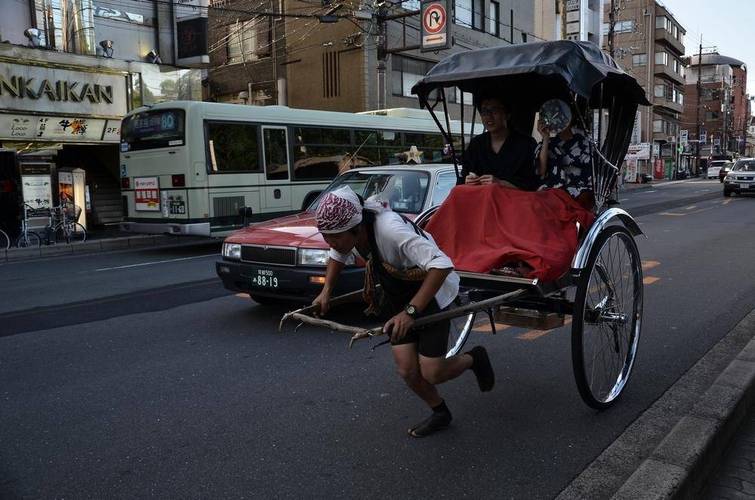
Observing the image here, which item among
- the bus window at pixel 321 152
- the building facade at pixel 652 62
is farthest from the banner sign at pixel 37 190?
the building facade at pixel 652 62

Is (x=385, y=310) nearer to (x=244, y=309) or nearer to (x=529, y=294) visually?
(x=529, y=294)

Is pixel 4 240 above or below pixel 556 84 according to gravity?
below

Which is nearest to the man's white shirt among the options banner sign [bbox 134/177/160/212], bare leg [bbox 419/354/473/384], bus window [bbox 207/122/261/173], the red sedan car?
bare leg [bbox 419/354/473/384]

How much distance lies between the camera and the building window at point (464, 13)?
29.9m

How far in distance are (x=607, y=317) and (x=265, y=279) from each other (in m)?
3.35

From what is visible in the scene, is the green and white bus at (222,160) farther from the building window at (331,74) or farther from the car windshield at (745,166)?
the car windshield at (745,166)

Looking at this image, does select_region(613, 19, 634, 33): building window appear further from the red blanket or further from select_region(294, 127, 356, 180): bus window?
the red blanket

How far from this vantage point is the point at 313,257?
233 inches

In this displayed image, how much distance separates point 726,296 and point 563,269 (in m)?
4.56

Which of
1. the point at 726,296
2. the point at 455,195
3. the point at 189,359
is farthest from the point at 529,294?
the point at 726,296

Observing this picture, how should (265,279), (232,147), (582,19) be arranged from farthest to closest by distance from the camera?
(582,19) < (232,147) < (265,279)

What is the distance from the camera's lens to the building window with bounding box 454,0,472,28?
29.9 meters

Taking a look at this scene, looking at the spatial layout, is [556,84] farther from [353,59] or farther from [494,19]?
[494,19]

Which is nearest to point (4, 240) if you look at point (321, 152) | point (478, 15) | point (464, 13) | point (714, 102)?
point (321, 152)
